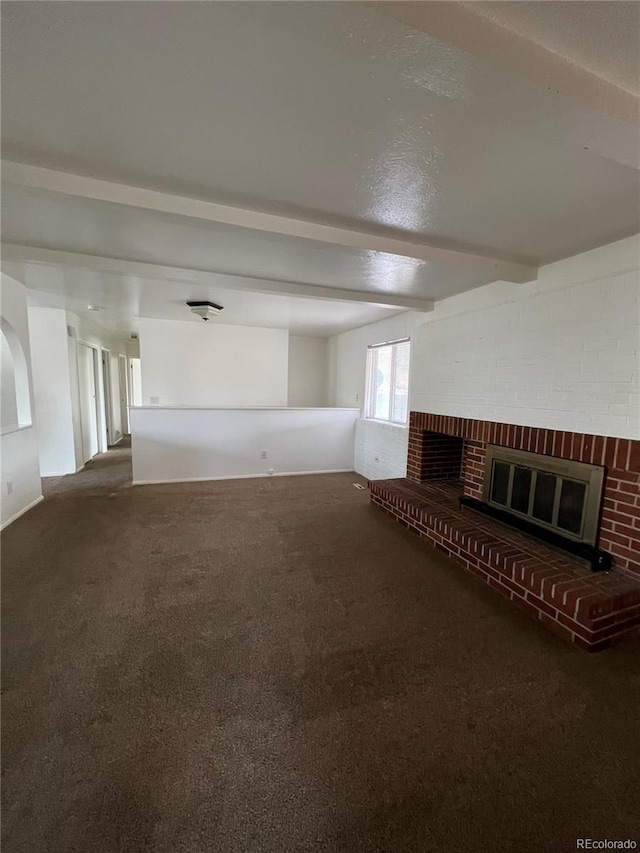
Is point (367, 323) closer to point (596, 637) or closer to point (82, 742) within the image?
point (596, 637)

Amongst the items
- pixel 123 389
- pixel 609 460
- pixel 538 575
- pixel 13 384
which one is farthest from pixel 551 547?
pixel 123 389

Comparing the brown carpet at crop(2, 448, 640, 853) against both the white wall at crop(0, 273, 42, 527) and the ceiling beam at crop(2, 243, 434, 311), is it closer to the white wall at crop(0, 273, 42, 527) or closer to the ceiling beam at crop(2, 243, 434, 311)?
the white wall at crop(0, 273, 42, 527)

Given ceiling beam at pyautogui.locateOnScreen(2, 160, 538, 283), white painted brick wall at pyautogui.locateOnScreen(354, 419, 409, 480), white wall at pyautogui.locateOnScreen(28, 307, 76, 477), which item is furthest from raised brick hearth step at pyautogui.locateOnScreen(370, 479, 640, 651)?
white wall at pyautogui.locateOnScreen(28, 307, 76, 477)

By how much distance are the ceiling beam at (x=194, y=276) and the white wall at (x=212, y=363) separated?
2491mm

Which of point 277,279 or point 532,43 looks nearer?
point 532,43

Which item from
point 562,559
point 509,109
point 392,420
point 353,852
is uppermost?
point 509,109

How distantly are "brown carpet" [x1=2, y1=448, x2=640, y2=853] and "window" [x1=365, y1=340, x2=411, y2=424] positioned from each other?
97.8 inches

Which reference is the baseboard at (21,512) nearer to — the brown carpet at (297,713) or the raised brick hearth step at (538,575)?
the brown carpet at (297,713)

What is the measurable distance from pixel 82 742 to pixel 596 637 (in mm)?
2450

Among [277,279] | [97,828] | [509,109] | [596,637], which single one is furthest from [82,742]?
[277,279]

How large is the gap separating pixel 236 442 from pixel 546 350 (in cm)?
394

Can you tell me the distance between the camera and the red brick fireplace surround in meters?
1.92

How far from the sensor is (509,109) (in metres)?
1.12

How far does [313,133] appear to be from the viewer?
1307 millimetres
